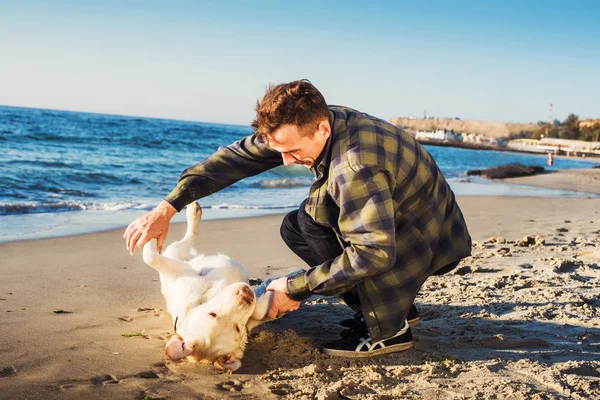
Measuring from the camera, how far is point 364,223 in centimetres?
285

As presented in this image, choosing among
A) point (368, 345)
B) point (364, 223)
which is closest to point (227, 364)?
point (368, 345)

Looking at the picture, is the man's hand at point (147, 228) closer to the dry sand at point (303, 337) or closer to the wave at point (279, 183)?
the dry sand at point (303, 337)

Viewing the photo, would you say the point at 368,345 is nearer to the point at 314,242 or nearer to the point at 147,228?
the point at 314,242

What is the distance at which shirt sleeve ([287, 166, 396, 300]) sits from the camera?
2840 mm

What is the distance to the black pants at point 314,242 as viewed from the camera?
345cm

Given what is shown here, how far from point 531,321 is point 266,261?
2618mm

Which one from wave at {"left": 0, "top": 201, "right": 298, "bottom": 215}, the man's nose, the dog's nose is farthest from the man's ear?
wave at {"left": 0, "top": 201, "right": 298, "bottom": 215}

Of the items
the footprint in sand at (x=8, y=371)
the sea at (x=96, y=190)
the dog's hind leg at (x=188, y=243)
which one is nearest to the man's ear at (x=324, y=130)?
the dog's hind leg at (x=188, y=243)

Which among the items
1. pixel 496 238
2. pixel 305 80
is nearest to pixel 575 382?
pixel 305 80

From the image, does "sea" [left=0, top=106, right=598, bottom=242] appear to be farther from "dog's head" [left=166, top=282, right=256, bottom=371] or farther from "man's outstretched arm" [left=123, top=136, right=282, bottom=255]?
"dog's head" [left=166, top=282, right=256, bottom=371]

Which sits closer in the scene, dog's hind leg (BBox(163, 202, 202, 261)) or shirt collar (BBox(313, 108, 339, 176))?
shirt collar (BBox(313, 108, 339, 176))

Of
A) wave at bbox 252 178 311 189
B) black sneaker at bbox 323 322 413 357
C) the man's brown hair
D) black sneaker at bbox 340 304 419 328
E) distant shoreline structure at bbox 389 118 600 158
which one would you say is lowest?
black sneaker at bbox 323 322 413 357

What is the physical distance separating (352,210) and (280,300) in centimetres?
70

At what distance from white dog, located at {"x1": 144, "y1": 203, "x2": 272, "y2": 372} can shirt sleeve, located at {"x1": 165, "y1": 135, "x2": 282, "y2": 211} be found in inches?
13.9
